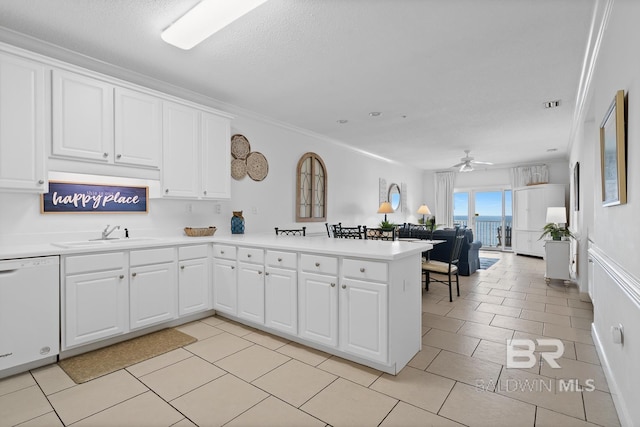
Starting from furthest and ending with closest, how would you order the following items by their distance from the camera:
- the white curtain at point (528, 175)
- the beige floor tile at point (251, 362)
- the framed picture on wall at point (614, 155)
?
1. the white curtain at point (528, 175)
2. the beige floor tile at point (251, 362)
3. the framed picture on wall at point (614, 155)

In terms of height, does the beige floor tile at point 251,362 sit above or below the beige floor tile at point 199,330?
below

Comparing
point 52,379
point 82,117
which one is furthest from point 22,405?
point 82,117

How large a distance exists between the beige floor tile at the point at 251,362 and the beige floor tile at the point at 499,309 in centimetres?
251

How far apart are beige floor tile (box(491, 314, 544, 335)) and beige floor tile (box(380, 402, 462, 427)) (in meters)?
1.83

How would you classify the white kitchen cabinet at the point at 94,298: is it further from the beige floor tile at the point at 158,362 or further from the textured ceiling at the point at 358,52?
the textured ceiling at the point at 358,52

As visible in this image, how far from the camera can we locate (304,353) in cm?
264

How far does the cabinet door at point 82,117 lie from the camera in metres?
2.62

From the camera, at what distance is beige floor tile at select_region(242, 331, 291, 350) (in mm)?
2805

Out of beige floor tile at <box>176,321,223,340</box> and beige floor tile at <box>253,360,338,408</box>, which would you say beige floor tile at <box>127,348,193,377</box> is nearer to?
beige floor tile at <box>176,321,223,340</box>

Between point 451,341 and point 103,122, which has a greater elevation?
point 103,122

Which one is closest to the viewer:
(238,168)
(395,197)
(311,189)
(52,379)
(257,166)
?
(52,379)

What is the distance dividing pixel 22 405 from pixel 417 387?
2.45 metres

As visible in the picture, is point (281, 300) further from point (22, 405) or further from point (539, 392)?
point (539, 392)

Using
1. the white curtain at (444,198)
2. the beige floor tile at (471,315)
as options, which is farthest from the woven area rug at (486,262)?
the beige floor tile at (471,315)
